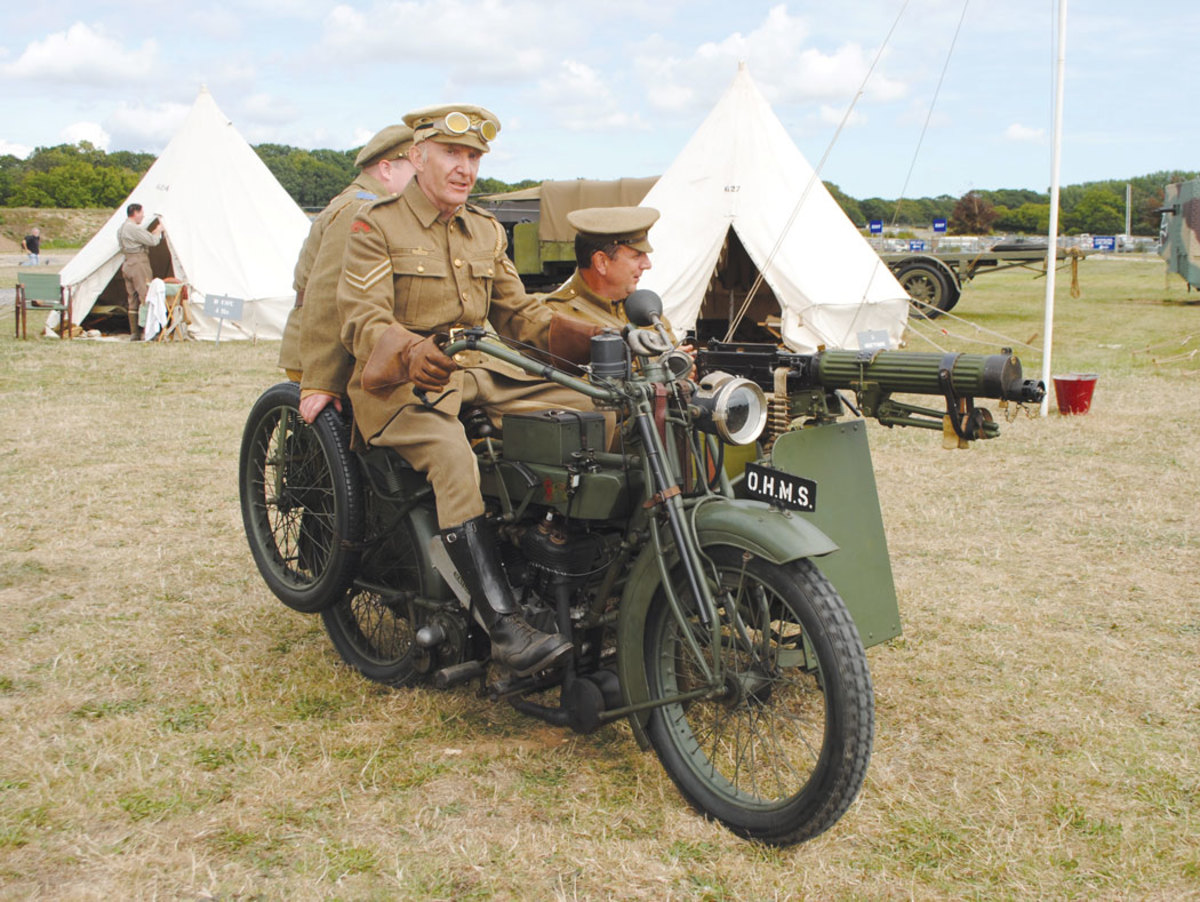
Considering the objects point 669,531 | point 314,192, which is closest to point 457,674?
point 669,531

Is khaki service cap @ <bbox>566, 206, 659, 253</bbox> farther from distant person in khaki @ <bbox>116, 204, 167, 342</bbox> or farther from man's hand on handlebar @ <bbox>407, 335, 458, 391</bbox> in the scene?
distant person in khaki @ <bbox>116, 204, 167, 342</bbox>

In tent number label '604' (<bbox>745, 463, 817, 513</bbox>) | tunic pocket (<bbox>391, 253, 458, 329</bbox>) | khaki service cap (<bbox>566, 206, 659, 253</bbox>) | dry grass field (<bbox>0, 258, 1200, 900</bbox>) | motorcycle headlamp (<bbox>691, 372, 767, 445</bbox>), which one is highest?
khaki service cap (<bbox>566, 206, 659, 253</bbox>)

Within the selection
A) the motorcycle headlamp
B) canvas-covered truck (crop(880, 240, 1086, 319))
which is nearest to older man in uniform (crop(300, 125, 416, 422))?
the motorcycle headlamp

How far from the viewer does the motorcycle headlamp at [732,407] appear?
2.83m

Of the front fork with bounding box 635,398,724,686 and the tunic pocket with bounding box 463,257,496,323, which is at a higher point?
the tunic pocket with bounding box 463,257,496,323

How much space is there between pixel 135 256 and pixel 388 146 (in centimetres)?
1277

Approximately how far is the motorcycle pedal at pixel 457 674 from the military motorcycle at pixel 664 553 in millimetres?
11

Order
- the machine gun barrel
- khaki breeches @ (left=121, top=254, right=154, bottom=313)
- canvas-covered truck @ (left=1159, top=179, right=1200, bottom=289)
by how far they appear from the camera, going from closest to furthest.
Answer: the machine gun barrel
khaki breeches @ (left=121, top=254, right=154, bottom=313)
canvas-covered truck @ (left=1159, top=179, right=1200, bottom=289)

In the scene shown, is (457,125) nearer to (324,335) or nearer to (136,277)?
(324,335)

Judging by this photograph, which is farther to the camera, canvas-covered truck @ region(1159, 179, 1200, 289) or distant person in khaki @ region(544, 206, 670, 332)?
canvas-covered truck @ region(1159, 179, 1200, 289)

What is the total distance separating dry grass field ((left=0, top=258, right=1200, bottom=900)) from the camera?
278 cm

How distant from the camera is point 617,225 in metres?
4.06

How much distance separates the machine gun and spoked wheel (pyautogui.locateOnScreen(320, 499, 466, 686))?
120 centimetres

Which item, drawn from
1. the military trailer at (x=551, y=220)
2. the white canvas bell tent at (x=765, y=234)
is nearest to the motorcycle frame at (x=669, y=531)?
the white canvas bell tent at (x=765, y=234)
